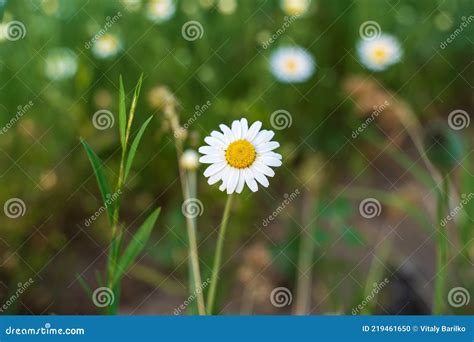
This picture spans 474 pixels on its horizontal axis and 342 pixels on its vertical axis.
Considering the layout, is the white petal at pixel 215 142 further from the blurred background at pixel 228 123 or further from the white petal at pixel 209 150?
the blurred background at pixel 228 123

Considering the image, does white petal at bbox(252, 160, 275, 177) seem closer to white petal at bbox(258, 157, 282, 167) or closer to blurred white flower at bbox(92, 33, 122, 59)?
white petal at bbox(258, 157, 282, 167)

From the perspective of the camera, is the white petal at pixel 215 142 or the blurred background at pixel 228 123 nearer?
the white petal at pixel 215 142

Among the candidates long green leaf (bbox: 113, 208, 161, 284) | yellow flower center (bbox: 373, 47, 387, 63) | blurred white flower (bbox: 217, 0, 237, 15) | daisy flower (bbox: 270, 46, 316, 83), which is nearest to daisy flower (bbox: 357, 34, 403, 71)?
yellow flower center (bbox: 373, 47, 387, 63)

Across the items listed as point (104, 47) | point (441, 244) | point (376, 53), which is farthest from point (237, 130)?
point (376, 53)

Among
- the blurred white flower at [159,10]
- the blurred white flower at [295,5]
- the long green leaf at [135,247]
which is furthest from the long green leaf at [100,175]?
the blurred white flower at [295,5]

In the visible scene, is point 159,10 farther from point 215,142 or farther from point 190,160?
point 215,142

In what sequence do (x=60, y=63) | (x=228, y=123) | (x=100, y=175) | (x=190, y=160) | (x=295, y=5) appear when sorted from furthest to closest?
(x=295, y=5), (x=60, y=63), (x=228, y=123), (x=190, y=160), (x=100, y=175)
